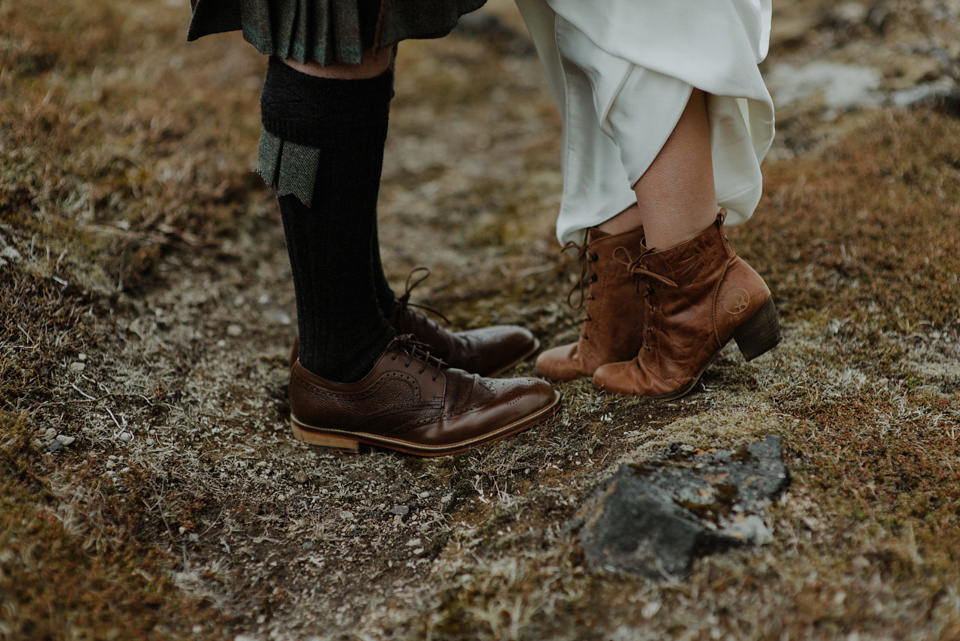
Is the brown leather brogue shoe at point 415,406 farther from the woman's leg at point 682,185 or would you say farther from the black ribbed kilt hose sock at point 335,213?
the woman's leg at point 682,185

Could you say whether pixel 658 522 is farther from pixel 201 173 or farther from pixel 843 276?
pixel 201 173

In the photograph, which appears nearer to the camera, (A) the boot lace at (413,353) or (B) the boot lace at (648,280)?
(B) the boot lace at (648,280)

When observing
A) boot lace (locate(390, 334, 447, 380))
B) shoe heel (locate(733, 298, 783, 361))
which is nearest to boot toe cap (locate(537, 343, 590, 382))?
boot lace (locate(390, 334, 447, 380))

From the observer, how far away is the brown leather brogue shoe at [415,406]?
1.94m

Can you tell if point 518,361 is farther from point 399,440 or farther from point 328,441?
point 328,441

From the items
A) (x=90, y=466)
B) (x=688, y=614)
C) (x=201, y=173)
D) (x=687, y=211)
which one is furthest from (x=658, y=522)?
(x=201, y=173)

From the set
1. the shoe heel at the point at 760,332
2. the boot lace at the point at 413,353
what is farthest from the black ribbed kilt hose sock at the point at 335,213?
the shoe heel at the point at 760,332

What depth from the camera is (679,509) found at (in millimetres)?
1441

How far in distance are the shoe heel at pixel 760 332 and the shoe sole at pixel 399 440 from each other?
0.56m

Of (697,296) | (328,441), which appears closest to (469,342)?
(328,441)

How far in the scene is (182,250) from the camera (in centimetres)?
284

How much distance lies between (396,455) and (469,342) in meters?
0.49

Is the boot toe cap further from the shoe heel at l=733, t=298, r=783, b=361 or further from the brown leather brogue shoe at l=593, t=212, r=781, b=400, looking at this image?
the shoe heel at l=733, t=298, r=783, b=361

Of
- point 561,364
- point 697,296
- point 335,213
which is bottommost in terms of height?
point 561,364
